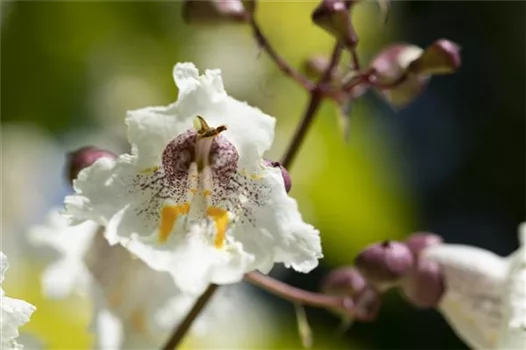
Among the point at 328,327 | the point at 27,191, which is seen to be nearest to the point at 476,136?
the point at 328,327

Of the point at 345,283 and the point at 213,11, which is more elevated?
the point at 213,11

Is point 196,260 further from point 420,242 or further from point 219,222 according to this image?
point 420,242

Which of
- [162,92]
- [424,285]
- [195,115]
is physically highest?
[195,115]

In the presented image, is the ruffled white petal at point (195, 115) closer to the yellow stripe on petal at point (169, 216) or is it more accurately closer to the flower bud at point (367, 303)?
the yellow stripe on petal at point (169, 216)

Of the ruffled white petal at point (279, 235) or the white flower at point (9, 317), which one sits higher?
the ruffled white petal at point (279, 235)

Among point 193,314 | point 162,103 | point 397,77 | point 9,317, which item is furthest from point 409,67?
point 162,103

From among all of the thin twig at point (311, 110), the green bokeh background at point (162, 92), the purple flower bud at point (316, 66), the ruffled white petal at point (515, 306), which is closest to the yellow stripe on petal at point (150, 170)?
the thin twig at point (311, 110)

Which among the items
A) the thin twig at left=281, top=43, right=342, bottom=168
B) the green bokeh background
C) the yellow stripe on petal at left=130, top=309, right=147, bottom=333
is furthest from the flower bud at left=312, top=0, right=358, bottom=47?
the green bokeh background
